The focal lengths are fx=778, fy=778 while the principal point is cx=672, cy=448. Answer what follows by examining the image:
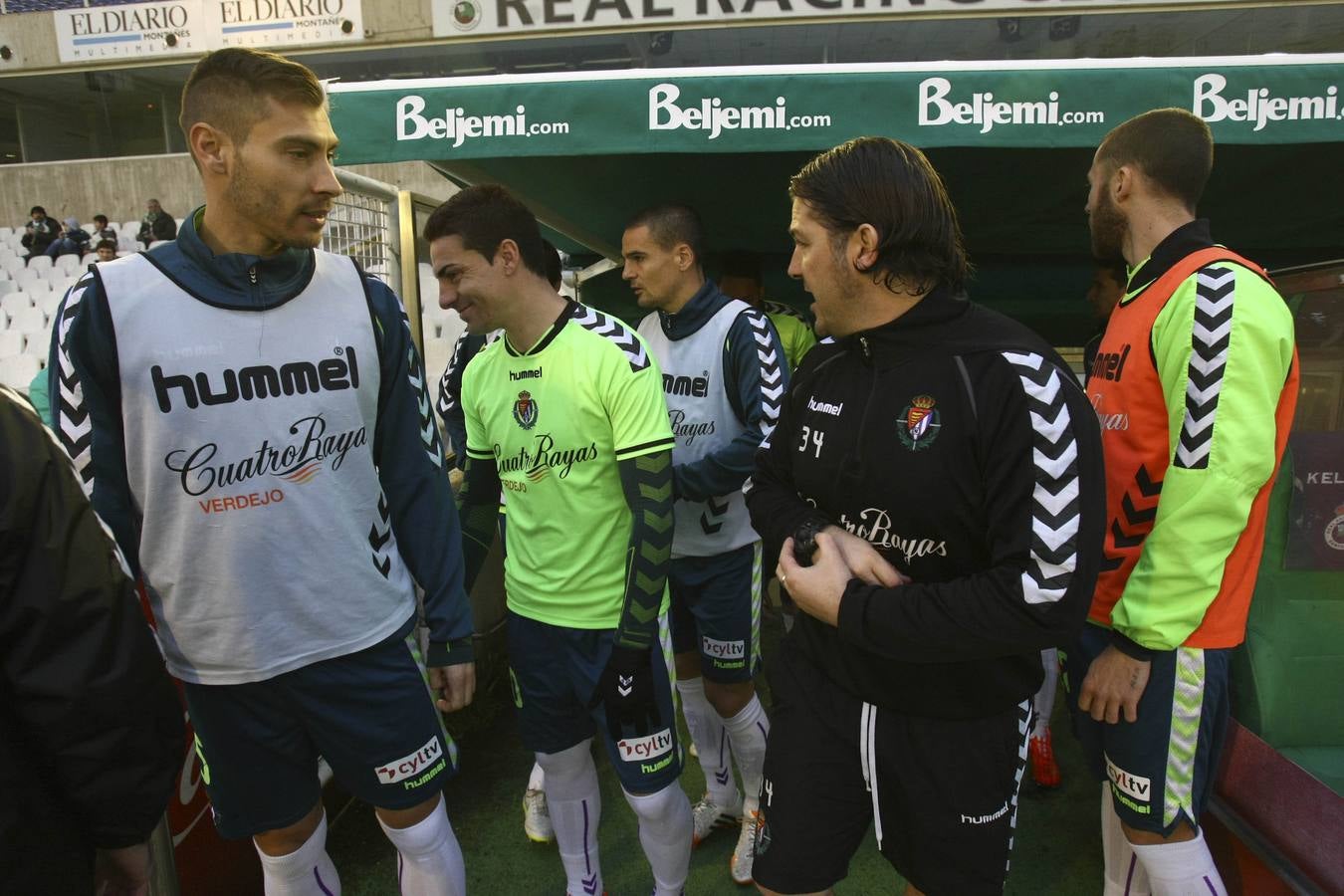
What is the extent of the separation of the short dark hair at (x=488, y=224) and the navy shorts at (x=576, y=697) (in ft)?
3.23

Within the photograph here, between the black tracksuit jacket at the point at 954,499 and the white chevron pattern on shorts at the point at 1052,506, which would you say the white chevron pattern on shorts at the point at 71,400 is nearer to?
the black tracksuit jacket at the point at 954,499

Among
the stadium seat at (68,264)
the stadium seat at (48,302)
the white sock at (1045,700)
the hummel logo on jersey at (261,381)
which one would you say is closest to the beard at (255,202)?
the hummel logo on jersey at (261,381)

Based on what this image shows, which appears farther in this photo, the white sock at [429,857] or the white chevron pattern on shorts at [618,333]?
the white chevron pattern on shorts at [618,333]

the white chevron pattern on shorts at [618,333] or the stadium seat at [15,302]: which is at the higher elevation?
the stadium seat at [15,302]

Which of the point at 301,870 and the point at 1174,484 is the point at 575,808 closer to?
the point at 301,870

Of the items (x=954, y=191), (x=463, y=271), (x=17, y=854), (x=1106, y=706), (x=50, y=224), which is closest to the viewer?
(x=17, y=854)

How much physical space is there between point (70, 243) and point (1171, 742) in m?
18.2

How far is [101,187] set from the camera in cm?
1702

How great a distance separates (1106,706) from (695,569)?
4.27ft

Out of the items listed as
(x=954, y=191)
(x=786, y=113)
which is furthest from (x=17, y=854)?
(x=954, y=191)

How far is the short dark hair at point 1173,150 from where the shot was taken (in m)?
1.73

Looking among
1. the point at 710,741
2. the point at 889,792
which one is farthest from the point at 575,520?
the point at 710,741

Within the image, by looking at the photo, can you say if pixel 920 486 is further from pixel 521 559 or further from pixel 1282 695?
pixel 1282 695

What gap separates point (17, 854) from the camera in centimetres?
101
